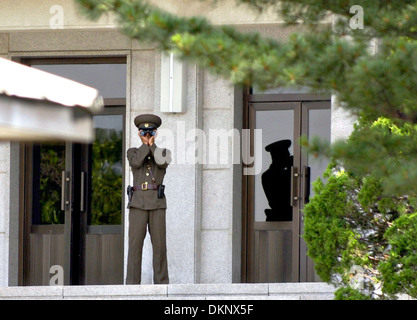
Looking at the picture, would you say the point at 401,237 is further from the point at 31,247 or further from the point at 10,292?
the point at 31,247

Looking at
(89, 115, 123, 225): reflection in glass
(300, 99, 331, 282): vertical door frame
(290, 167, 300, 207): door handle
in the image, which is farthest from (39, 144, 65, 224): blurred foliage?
(300, 99, 331, 282): vertical door frame

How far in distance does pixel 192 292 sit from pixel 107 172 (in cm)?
350

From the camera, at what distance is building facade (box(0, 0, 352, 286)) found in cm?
1175

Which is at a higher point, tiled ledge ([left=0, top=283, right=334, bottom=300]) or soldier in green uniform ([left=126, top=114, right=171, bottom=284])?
soldier in green uniform ([left=126, top=114, right=171, bottom=284])

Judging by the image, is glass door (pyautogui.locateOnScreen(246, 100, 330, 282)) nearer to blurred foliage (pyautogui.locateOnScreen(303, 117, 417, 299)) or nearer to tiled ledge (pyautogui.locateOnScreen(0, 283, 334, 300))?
tiled ledge (pyautogui.locateOnScreen(0, 283, 334, 300))

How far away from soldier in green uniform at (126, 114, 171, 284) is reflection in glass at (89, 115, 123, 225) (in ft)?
6.20

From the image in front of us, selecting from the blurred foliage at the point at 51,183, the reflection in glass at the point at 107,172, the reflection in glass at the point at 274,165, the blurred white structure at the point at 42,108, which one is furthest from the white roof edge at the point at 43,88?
the blurred foliage at the point at 51,183

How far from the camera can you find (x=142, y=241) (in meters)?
10.8

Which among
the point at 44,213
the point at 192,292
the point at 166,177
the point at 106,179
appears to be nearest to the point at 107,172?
the point at 106,179

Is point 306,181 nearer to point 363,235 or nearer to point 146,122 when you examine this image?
→ point 146,122

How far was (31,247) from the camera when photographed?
12.8 meters

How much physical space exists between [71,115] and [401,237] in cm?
438

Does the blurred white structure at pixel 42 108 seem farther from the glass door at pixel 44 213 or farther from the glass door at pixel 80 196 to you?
the glass door at pixel 44 213
